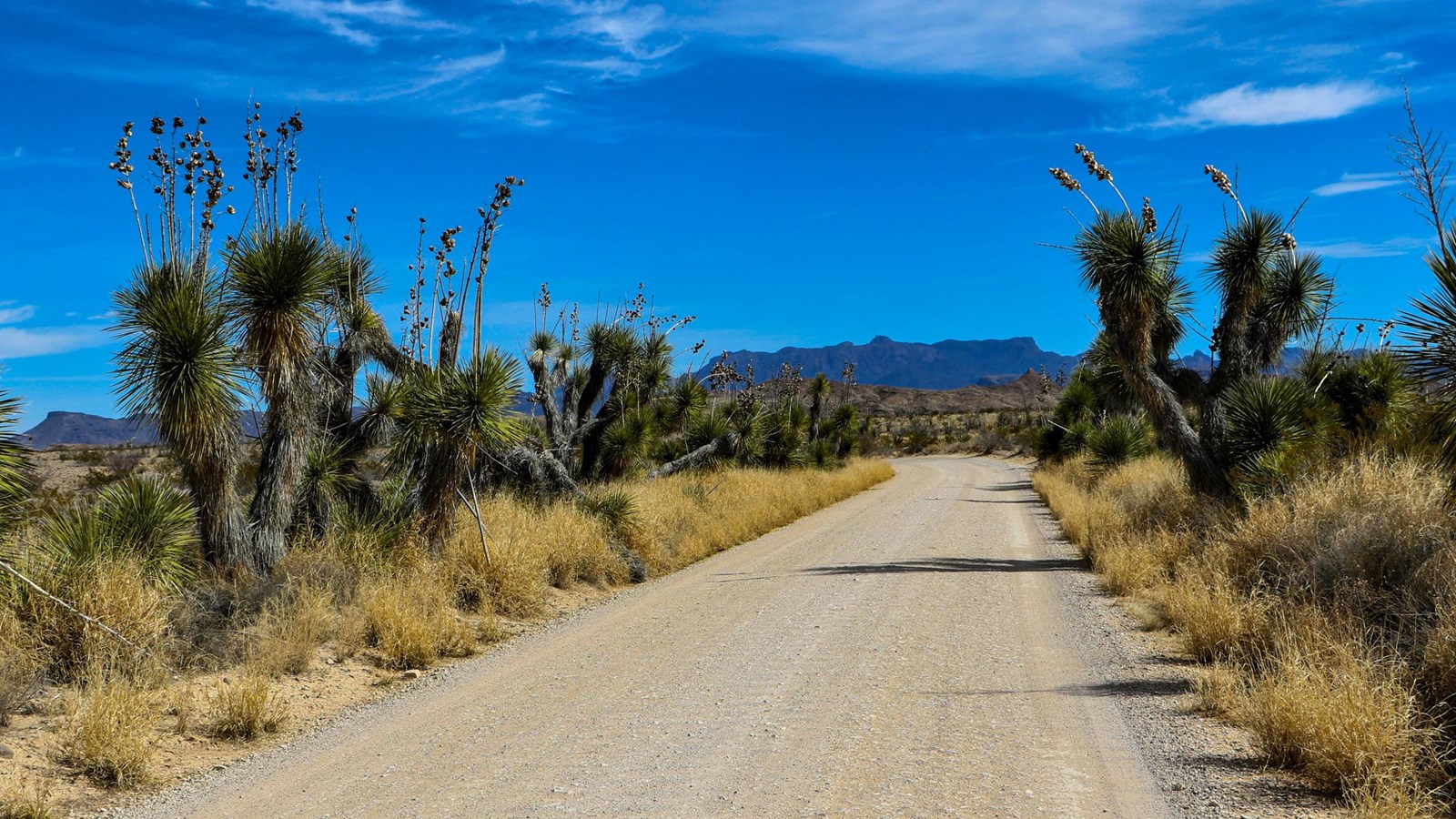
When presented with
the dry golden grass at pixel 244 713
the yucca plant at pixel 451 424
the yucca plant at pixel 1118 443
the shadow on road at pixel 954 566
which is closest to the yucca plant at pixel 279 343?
the yucca plant at pixel 451 424

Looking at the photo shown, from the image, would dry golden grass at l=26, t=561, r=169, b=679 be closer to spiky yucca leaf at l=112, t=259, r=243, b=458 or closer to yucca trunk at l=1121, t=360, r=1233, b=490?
spiky yucca leaf at l=112, t=259, r=243, b=458

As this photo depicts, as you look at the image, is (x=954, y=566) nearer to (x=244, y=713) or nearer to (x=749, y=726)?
(x=749, y=726)

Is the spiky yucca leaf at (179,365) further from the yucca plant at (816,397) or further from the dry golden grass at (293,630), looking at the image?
the yucca plant at (816,397)

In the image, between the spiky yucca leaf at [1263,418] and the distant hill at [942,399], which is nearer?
the spiky yucca leaf at [1263,418]

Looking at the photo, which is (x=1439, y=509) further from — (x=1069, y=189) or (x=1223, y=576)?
(x=1069, y=189)

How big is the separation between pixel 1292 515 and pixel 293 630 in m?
9.54

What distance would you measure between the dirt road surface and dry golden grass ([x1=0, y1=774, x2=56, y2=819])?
0.47 meters

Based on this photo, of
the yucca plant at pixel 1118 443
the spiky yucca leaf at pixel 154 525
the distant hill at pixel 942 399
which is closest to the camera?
the spiky yucca leaf at pixel 154 525

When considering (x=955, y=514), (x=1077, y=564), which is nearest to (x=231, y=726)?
(x=1077, y=564)

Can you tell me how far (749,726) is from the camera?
6.28 metres

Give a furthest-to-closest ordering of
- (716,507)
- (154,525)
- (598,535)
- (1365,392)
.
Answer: (716,507), (1365,392), (598,535), (154,525)

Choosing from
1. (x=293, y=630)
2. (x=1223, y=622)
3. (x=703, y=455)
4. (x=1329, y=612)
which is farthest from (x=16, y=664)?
(x=703, y=455)

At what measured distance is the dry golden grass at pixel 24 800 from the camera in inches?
193

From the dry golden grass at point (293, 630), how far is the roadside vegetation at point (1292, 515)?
A: 6.77m
